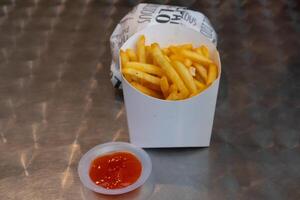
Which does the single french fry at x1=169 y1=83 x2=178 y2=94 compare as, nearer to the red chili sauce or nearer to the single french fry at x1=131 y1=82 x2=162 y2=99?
the single french fry at x1=131 y1=82 x2=162 y2=99

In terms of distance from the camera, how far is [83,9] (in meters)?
1.71

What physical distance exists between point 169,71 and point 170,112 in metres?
0.09

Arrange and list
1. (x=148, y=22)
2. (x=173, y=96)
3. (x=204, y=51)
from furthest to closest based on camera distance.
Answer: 1. (x=148, y=22)
2. (x=204, y=51)
3. (x=173, y=96)

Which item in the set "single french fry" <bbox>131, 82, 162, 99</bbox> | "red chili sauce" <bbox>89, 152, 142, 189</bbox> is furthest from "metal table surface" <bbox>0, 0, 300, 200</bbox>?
"single french fry" <bbox>131, 82, 162, 99</bbox>

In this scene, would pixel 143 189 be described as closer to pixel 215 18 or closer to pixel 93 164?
pixel 93 164

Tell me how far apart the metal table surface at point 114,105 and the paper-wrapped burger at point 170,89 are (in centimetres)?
7

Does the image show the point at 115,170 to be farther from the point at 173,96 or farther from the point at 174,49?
the point at 174,49

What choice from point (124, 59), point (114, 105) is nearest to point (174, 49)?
point (124, 59)

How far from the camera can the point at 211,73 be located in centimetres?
105

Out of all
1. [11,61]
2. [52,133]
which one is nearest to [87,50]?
[11,61]

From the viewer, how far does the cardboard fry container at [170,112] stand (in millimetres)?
1014

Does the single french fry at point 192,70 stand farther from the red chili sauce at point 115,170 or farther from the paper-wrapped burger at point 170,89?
the red chili sauce at point 115,170

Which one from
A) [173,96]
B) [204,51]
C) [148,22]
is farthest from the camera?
[148,22]

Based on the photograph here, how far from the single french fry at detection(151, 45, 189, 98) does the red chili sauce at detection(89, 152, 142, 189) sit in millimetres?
195
